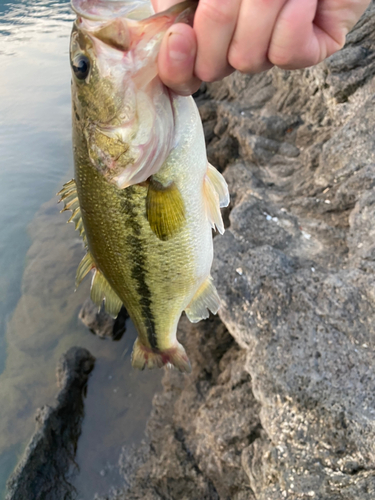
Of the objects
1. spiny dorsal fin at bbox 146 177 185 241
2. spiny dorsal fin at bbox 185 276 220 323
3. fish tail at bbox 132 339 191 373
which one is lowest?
fish tail at bbox 132 339 191 373

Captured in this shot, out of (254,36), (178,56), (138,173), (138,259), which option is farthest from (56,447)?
(254,36)

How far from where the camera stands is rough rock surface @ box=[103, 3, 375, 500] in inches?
71.0

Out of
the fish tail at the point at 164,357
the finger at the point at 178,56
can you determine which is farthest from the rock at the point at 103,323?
the finger at the point at 178,56

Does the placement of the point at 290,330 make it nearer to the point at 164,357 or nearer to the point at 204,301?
the point at 204,301

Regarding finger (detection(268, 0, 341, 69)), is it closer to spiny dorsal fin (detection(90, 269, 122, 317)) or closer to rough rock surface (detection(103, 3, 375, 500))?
spiny dorsal fin (detection(90, 269, 122, 317))

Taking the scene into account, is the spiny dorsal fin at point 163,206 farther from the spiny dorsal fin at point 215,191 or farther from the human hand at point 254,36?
the human hand at point 254,36

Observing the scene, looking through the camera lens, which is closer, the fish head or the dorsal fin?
the fish head

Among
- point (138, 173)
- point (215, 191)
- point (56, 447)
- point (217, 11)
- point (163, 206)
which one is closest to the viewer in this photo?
point (217, 11)

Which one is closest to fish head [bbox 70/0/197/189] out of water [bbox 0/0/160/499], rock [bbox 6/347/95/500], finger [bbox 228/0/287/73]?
finger [bbox 228/0/287/73]

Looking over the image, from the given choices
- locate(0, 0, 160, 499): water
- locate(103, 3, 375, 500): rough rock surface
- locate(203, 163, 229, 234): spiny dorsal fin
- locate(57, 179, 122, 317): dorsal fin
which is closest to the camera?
locate(203, 163, 229, 234): spiny dorsal fin

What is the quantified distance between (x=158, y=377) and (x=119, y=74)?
3.42m

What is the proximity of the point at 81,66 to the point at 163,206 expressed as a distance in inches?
20.9

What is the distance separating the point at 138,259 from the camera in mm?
1505

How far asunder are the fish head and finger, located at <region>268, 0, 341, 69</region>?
8.8 inches
